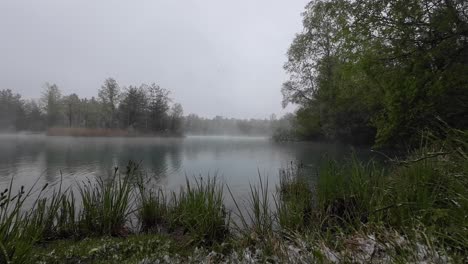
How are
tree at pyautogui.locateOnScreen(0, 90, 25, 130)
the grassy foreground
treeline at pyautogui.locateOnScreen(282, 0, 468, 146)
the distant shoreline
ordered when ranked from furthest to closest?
tree at pyautogui.locateOnScreen(0, 90, 25, 130)
the distant shoreline
treeline at pyautogui.locateOnScreen(282, 0, 468, 146)
the grassy foreground

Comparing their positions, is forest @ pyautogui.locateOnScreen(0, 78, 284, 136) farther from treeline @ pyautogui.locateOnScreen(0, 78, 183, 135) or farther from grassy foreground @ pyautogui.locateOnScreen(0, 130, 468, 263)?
grassy foreground @ pyautogui.locateOnScreen(0, 130, 468, 263)

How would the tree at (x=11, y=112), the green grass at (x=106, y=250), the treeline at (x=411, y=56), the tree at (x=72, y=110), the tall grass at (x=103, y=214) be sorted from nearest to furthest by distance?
the green grass at (x=106, y=250) < the tall grass at (x=103, y=214) < the treeline at (x=411, y=56) < the tree at (x=11, y=112) < the tree at (x=72, y=110)

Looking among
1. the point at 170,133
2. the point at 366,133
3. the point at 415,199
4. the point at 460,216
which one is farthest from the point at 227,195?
the point at 170,133

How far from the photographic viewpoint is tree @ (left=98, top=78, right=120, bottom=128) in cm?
4853

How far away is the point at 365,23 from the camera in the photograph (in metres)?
8.07

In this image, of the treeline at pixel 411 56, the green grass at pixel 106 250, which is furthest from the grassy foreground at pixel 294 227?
the treeline at pixel 411 56

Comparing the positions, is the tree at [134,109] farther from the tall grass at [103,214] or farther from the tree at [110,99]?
the tall grass at [103,214]

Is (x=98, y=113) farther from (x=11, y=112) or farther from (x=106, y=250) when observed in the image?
(x=106, y=250)

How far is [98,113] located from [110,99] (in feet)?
23.8

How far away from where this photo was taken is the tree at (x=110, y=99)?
48531mm

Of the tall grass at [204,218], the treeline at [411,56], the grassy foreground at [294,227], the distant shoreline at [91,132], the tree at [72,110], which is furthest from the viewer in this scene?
the tree at [72,110]

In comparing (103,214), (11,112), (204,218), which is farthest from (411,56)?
(11,112)

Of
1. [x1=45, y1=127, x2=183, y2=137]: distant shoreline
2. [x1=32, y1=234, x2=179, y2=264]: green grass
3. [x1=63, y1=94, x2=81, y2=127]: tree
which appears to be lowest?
[x1=32, y1=234, x2=179, y2=264]: green grass

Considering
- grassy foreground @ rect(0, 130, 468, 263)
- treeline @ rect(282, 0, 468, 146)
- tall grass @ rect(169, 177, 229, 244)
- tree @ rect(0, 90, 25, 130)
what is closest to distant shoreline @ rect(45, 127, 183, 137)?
tree @ rect(0, 90, 25, 130)
